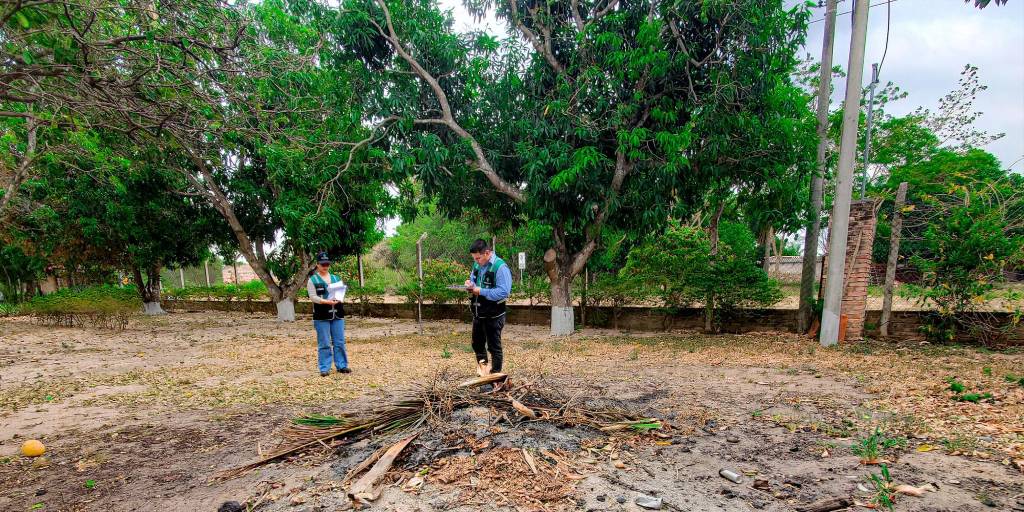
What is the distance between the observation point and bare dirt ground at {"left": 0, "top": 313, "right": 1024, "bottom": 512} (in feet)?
8.79

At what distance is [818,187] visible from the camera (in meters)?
8.60

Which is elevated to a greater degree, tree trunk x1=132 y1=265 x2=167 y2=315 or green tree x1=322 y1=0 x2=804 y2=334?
green tree x1=322 y1=0 x2=804 y2=334

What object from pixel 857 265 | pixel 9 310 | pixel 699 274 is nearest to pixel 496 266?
pixel 699 274

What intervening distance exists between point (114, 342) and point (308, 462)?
34.8 ft

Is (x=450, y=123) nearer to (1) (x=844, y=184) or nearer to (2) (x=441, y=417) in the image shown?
(1) (x=844, y=184)

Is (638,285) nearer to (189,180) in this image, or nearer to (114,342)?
(114,342)

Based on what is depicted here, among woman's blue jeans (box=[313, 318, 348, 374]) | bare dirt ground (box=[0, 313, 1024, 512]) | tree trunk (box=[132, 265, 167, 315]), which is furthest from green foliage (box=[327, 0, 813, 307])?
tree trunk (box=[132, 265, 167, 315])

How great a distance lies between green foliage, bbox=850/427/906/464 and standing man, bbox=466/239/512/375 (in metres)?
3.26

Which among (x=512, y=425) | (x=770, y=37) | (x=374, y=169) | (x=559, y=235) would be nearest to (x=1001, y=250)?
(x=770, y=37)

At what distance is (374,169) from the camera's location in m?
10.1

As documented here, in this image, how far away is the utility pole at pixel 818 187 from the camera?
8320 millimetres

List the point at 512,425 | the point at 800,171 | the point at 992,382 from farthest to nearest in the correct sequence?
the point at 800,171
the point at 992,382
the point at 512,425

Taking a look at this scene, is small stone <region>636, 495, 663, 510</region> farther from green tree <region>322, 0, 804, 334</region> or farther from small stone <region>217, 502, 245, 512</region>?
green tree <region>322, 0, 804, 334</region>

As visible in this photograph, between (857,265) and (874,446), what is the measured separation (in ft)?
19.7
